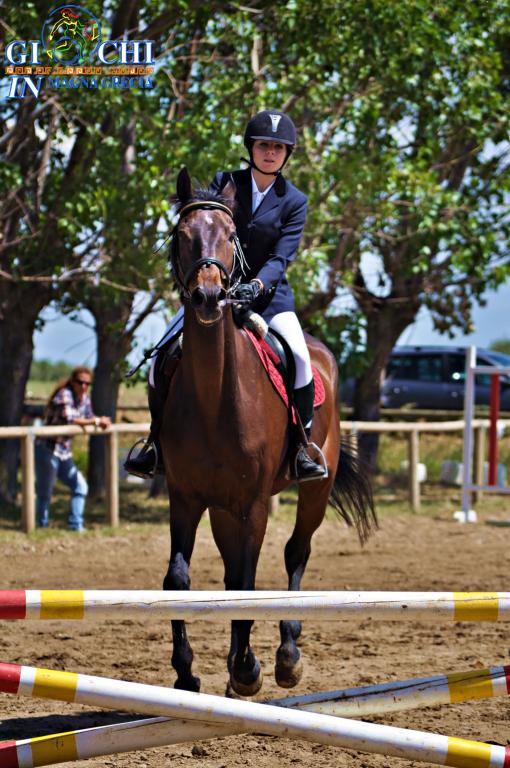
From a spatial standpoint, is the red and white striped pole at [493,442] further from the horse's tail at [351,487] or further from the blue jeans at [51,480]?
the horse's tail at [351,487]

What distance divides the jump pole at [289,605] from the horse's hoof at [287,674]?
1.93m

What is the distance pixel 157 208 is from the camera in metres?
11.7

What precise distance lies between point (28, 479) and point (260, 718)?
7.80 metres

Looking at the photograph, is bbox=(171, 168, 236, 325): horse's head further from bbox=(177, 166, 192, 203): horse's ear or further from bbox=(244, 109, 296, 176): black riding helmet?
bbox=(244, 109, 296, 176): black riding helmet

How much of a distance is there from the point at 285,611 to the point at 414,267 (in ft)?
40.0

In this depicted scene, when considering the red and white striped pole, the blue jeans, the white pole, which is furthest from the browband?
the white pole

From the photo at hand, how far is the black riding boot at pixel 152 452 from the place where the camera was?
5.59 metres

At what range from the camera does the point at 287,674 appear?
571 centimetres

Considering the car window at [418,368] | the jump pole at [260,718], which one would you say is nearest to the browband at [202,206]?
the jump pole at [260,718]

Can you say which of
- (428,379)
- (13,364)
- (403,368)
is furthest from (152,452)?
(403,368)

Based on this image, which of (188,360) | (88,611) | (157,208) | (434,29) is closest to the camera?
(88,611)

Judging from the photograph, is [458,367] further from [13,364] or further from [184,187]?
[184,187]

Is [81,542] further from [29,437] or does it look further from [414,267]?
[414,267]

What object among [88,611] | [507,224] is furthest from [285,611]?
[507,224]
